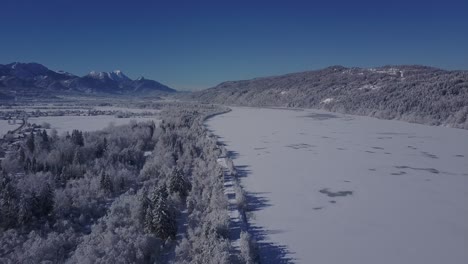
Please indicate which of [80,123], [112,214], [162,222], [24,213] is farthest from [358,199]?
[80,123]

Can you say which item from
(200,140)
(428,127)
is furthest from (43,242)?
(428,127)

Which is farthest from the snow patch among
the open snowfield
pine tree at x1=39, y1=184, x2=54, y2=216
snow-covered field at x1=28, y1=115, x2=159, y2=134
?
pine tree at x1=39, y1=184, x2=54, y2=216

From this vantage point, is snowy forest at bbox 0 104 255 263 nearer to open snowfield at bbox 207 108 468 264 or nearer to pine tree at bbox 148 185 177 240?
pine tree at bbox 148 185 177 240

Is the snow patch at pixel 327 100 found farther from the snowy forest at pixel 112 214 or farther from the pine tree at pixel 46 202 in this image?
the pine tree at pixel 46 202

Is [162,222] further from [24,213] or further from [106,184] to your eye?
[106,184]

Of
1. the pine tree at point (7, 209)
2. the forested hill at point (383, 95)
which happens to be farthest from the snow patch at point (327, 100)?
the pine tree at point (7, 209)

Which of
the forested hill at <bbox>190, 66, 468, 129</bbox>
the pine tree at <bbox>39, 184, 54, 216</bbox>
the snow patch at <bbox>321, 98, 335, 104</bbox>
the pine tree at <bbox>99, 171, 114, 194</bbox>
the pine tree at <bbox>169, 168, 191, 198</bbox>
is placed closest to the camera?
the pine tree at <bbox>39, 184, 54, 216</bbox>
